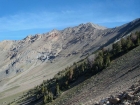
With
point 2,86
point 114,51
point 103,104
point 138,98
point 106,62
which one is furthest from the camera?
point 2,86

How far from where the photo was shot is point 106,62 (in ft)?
168

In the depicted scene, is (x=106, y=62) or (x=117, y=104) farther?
(x=106, y=62)

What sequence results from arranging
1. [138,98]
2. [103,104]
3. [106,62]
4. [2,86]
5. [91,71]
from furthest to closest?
1. [2,86]
2. [91,71]
3. [106,62]
4. [103,104]
5. [138,98]

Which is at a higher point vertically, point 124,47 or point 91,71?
point 124,47

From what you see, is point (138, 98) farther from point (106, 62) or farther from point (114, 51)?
point (114, 51)

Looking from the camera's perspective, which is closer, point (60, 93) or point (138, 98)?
point (138, 98)

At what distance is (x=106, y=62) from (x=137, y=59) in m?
8.42

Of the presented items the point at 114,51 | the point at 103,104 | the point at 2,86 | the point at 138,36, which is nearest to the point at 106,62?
the point at 114,51

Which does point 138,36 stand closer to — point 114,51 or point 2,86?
point 114,51

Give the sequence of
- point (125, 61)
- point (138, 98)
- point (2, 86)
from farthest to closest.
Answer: point (2, 86), point (125, 61), point (138, 98)

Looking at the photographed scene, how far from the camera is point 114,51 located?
58.7m

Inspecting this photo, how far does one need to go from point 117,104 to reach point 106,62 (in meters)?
36.9

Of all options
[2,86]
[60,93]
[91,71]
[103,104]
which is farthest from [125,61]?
[2,86]

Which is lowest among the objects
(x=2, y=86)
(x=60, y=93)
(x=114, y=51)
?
(x=2, y=86)
